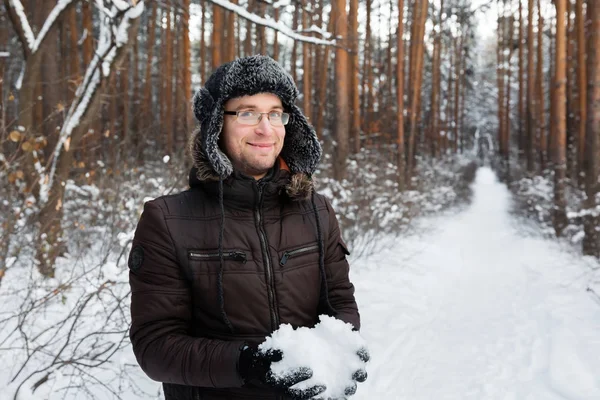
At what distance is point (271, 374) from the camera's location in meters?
1.51

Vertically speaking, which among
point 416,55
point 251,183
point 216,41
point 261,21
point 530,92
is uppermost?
point 416,55

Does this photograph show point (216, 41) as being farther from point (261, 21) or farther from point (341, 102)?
point (261, 21)

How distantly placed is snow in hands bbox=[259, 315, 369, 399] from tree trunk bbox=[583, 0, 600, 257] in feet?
27.1

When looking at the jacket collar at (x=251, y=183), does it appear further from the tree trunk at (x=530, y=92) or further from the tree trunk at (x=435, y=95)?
the tree trunk at (x=435, y=95)

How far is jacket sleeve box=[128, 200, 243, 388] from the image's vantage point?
1.58 meters

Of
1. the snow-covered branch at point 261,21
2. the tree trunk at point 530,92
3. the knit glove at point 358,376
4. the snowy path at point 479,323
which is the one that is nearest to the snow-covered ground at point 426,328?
the snowy path at point 479,323

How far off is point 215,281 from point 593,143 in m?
9.36

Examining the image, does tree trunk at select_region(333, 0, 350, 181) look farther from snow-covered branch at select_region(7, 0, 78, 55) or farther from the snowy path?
snow-covered branch at select_region(7, 0, 78, 55)

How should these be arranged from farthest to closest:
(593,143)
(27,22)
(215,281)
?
1. (593,143)
2. (27,22)
3. (215,281)

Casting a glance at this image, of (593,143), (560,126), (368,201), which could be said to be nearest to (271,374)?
(368,201)

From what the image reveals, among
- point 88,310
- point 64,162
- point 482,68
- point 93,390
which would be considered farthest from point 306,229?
point 482,68

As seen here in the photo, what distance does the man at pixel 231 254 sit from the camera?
5.42ft

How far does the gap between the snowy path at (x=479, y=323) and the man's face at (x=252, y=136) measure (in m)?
2.90

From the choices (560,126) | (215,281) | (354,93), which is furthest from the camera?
(354,93)
